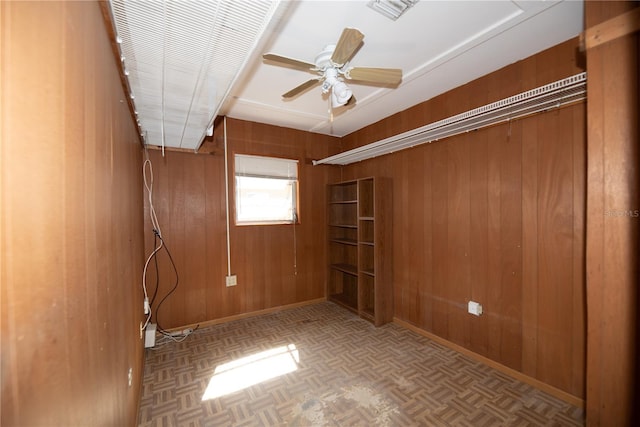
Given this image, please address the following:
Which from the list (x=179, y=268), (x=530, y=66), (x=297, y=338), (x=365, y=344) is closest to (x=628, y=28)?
(x=530, y=66)

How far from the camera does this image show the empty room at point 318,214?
2.21 ft

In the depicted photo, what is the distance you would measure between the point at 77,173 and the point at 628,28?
1928 millimetres

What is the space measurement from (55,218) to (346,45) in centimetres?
159

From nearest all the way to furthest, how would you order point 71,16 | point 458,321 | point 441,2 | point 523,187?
1. point 71,16
2. point 441,2
3. point 523,187
4. point 458,321

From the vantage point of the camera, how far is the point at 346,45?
156 centimetres

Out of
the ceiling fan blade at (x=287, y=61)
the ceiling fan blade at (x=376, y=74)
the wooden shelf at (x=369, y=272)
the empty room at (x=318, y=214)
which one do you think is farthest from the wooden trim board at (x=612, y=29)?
the wooden shelf at (x=369, y=272)

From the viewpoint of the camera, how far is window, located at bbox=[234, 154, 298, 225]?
12.0 ft

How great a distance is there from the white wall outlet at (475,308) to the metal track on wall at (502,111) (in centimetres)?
171

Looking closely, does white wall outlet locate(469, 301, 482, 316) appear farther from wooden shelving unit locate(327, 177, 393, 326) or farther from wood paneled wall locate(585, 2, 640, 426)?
wood paneled wall locate(585, 2, 640, 426)

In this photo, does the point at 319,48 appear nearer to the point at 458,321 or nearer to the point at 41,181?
the point at 41,181

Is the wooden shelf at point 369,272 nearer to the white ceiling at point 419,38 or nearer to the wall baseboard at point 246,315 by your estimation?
the wall baseboard at point 246,315

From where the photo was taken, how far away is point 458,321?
2748mm

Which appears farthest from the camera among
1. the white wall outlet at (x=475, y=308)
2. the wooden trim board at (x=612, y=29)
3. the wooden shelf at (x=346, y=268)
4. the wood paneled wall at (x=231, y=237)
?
the wooden shelf at (x=346, y=268)

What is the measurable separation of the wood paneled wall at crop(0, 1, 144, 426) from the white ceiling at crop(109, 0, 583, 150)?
1.93 feet
